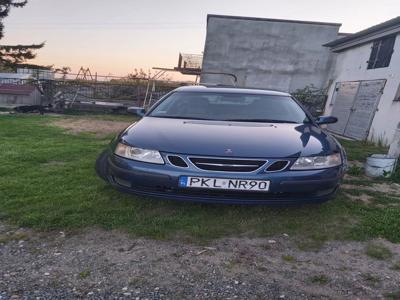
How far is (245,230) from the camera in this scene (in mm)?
2514

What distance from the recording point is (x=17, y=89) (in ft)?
41.7

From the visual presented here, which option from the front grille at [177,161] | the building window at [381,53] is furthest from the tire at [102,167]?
the building window at [381,53]

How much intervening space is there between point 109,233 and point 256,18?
1783 centimetres

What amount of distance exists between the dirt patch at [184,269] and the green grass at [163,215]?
140mm

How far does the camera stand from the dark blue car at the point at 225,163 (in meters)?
Result: 2.38

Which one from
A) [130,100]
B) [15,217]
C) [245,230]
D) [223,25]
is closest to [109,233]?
[15,217]

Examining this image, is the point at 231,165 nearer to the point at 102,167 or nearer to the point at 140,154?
the point at 140,154

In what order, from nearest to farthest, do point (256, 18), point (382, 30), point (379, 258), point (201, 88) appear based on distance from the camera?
point (379, 258) < point (201, 88) < point (382, 30) < point (256, 18)

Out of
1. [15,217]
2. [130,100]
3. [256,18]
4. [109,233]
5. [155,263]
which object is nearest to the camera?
[155,263]

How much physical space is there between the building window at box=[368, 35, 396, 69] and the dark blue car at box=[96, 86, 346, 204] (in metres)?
6.82

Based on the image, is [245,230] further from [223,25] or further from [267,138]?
[223,25]

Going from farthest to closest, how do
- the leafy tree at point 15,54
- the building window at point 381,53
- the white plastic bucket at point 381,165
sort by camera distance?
the leafy tree at point 15,54 < the building window at point 381,53 < the white plastic bucket at point 381,165

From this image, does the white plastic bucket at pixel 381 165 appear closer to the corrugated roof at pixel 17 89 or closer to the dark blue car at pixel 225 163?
the dark blue car at pixel 225 163

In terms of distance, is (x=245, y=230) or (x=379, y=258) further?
(x=245, y=230)
